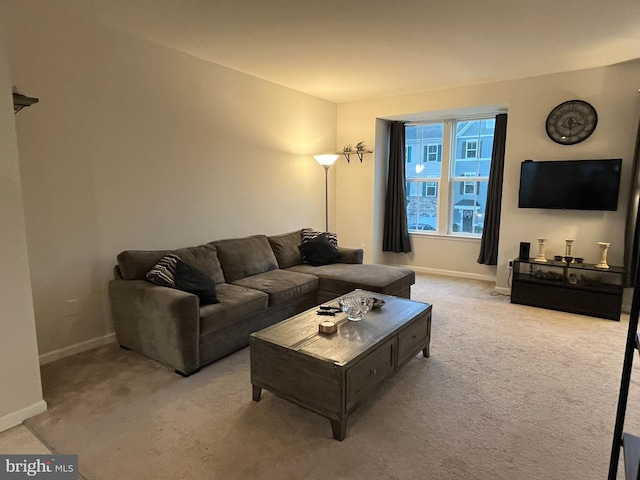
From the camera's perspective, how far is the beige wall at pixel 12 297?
2.06m

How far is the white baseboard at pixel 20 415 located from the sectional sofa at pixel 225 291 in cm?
76

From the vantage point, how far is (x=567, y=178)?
4.28m

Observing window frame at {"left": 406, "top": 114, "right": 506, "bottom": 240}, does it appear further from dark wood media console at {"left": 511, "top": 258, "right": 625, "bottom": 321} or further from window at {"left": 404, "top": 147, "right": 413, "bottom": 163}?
dark wood media console at {"left": 511, "top": 258, "right": 625, "bottom": 321}

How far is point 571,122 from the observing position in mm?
4289

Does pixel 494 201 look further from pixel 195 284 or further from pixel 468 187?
pixel 195 284

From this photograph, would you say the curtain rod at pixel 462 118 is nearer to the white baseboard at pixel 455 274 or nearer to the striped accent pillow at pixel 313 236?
the white baseboard at pixel 455 274

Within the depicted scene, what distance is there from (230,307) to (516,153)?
3851 millimetres

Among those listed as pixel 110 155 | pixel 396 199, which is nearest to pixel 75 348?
pixel 110 155

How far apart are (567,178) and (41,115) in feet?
16.5

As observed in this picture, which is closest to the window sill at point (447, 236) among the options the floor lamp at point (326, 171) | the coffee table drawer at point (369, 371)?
the floor lamp at point (326, 171)

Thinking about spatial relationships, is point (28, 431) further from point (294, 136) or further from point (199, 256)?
point (294, 136)

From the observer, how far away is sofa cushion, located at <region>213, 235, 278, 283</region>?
12.6 ft

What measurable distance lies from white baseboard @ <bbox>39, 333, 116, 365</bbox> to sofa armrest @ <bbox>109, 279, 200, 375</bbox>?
23 centimetres

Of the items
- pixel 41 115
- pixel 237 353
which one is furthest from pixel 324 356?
pixel 41 115
